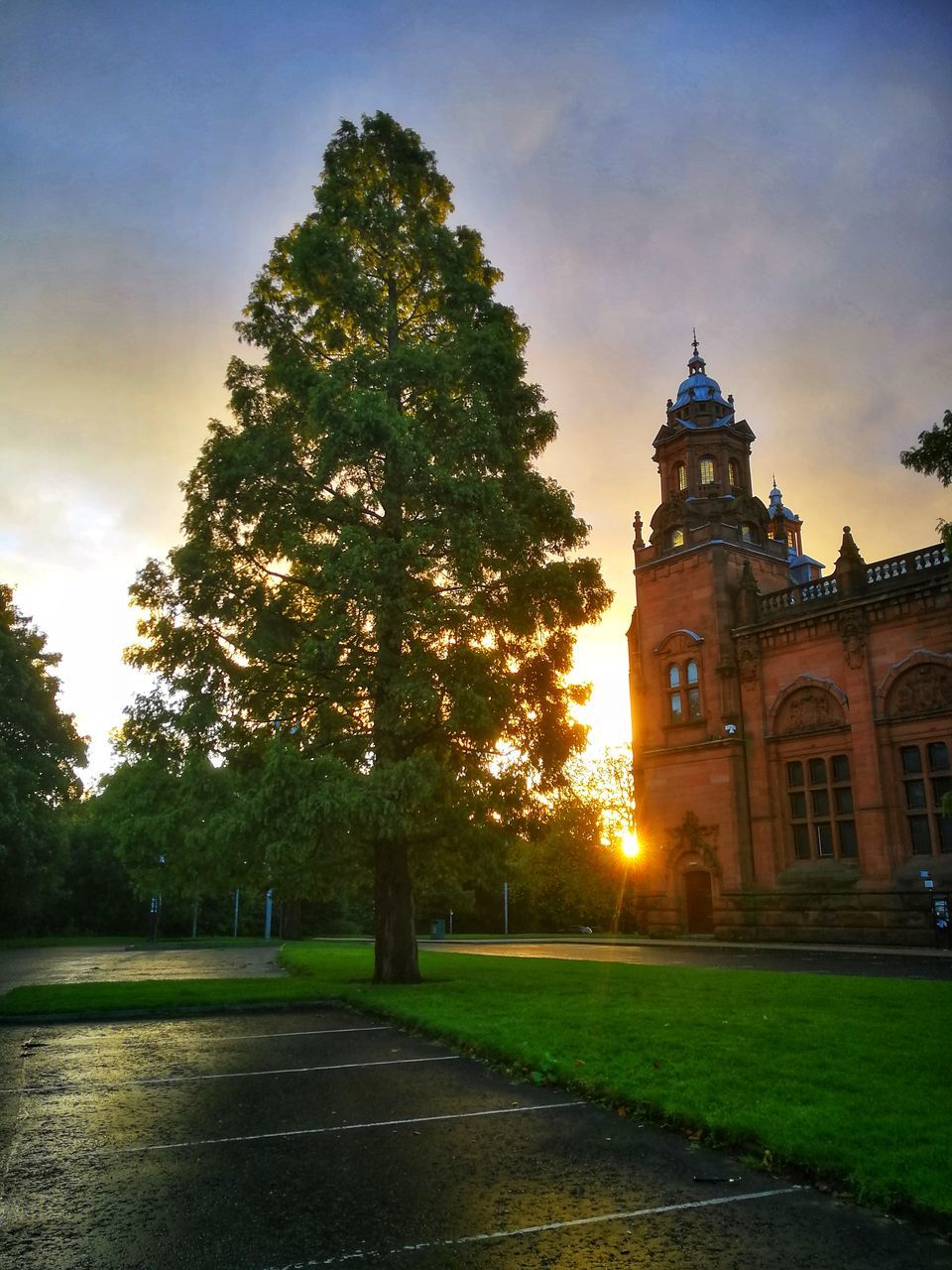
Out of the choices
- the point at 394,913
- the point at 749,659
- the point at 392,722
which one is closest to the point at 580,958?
the point at 394,913

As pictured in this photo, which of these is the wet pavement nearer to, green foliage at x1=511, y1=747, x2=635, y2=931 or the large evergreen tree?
the large evergreen tree

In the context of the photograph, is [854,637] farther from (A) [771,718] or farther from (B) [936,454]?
(B) [936,454]

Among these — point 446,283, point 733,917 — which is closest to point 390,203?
point 446,283

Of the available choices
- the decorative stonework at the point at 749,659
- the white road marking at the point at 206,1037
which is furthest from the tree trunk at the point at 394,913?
the decorative stonework at the point at 749,659

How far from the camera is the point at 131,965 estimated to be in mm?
23609

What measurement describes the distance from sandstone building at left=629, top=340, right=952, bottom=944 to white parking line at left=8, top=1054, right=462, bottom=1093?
23.7m

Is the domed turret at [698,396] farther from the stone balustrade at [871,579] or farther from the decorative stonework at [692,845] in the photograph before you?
the decorative stonework at [692,845]

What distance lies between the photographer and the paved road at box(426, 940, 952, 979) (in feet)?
61.4

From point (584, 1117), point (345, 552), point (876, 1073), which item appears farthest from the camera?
point (345, 552)

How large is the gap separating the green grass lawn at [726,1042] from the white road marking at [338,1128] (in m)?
0.72

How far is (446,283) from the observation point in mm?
18531

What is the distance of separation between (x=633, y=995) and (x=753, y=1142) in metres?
7.73

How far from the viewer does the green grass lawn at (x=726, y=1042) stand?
18.2 feet

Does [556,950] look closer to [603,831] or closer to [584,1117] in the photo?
[584,1117]
